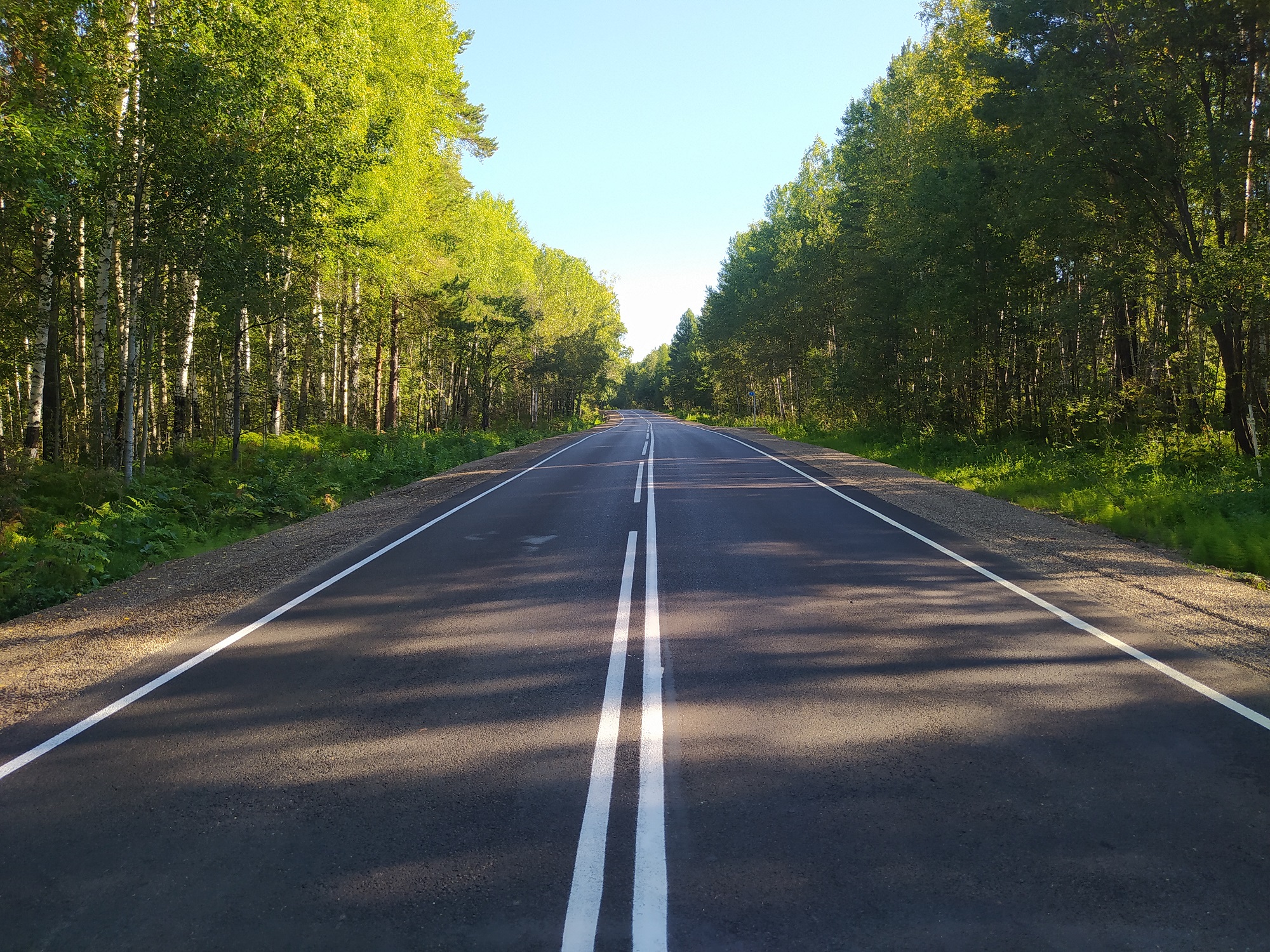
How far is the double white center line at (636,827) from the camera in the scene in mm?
2762

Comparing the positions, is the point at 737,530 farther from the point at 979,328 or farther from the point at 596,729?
the point at 979,328

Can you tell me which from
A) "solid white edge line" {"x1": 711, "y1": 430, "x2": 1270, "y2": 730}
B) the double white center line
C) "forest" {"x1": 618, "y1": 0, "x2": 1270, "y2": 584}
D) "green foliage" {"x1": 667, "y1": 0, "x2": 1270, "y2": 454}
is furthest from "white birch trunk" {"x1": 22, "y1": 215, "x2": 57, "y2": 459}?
"green foliage" {"x1": 667, "y1": 0, "x2": 1270, "y2": 454}

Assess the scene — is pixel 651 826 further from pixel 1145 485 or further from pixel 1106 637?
pixel 1145 485

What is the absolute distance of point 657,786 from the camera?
3777 millimetres

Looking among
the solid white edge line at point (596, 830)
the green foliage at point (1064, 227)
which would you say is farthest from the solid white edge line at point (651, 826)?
the green foliage at point (1064, 227)

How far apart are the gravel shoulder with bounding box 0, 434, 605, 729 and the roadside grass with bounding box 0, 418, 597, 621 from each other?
0.44 m

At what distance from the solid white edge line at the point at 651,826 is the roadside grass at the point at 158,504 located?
22.9 feet

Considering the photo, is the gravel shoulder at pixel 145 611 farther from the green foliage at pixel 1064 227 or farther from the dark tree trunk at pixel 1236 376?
the dark tree trunk at pixel 1236 376

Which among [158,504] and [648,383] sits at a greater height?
[648,383]

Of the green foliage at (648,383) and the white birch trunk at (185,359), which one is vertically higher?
the green foliage at (648,383)

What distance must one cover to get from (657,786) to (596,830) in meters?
0.49

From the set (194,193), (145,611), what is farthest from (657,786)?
(194,193)

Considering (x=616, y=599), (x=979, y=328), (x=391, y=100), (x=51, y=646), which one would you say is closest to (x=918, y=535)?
(x=616, y=599)

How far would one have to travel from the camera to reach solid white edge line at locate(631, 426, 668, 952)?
2764 mm
